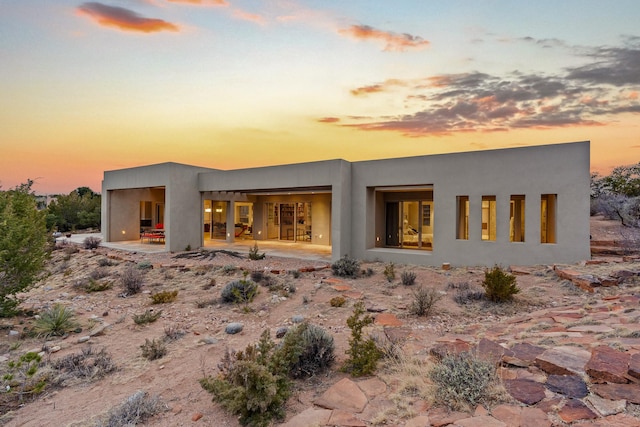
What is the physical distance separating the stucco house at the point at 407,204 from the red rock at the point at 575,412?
8.85 metres

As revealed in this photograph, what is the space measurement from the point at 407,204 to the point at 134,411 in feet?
42.3

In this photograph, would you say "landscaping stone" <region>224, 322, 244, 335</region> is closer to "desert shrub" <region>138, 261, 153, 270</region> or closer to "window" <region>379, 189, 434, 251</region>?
"desert shrub" <region>138, 261, 153, 270</region>

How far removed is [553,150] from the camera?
9.58 meters

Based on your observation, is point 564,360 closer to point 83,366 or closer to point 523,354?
point 523,354

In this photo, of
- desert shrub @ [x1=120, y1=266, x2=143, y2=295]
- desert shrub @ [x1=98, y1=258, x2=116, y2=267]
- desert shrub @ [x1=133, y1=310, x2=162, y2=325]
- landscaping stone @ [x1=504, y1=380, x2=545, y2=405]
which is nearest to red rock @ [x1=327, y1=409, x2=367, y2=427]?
landscaping stone @ [x1=504, y1=380, x2=545, y2=405]

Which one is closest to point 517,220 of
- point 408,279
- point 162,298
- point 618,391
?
point 408,279

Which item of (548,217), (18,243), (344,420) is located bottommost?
(344,420)

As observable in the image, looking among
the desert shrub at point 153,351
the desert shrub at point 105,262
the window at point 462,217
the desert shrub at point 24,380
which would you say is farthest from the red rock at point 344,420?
the desert shrub at point 105,262

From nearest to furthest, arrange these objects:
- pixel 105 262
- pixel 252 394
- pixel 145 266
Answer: pixel 252 394 < pixel 145 266 < pixel 105 262

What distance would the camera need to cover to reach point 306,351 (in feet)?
12.2

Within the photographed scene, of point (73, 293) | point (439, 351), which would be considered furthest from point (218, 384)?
point (73, 293)

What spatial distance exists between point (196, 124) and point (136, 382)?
13152 mm

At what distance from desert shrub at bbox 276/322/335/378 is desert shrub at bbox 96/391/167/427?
132 cm

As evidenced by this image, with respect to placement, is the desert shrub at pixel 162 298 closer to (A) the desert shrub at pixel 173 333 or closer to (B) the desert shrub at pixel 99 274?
(A) the desert shrub at pixel 173 333
